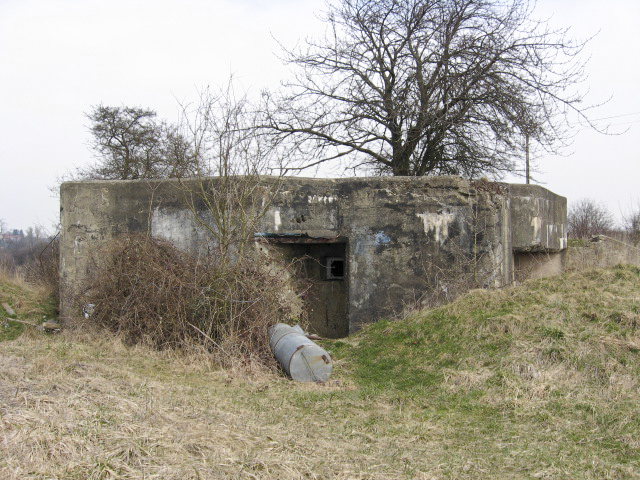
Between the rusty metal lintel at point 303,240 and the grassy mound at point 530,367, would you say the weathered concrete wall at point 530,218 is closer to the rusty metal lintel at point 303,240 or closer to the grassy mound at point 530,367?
the grassy mound at point 530,367

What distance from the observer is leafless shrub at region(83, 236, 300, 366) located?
762cm

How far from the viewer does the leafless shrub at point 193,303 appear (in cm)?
762

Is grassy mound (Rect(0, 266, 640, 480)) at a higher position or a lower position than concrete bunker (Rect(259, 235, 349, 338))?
lower

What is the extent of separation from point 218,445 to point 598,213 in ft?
104

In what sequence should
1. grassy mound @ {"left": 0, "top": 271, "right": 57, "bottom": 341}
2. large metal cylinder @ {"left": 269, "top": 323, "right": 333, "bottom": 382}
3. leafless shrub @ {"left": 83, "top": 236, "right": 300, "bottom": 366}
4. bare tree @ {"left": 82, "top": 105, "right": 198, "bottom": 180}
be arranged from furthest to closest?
bare tree @ {"left": 82, "top": 105, "right": 198, "bottom": 180}
grassy mound @ {"left": 0, "top": 271, "right": 57, "bottom": 341}
leafless shrub @ {"left": 83, "top": 236, "right": 300, "bottom": 366}
large metal cylinder @ {"left": 269, "top": 323, "right": 333, "bottom": 382}

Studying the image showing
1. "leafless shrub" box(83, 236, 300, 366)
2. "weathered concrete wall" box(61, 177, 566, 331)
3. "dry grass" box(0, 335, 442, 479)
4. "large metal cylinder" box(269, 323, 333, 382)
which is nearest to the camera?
"dry grass" box(0, 335, 442, 479)

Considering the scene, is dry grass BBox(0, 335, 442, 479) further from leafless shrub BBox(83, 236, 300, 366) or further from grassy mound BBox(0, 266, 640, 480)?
leafless shrub BBox(83, 236, 300, 366)

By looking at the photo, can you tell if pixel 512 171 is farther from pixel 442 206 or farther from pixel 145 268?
pixel 145 268

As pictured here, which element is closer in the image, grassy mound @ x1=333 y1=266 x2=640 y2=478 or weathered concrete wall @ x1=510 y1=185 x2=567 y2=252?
grassy mound @ x1=333 y1=266 x2=640 y2=478

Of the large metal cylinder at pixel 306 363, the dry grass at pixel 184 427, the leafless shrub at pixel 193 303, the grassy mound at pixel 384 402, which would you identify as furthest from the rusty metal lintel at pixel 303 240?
the dry grass at pixel 184 427

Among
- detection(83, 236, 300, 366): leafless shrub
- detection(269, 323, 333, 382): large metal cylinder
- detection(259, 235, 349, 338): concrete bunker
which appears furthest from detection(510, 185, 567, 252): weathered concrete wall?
detection(269, 323, 333, 382): large metal cylinder

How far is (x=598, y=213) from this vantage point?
105ft

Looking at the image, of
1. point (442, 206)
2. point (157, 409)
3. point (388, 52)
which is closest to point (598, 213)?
point (388, 52)

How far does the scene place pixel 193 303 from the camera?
7.79m
